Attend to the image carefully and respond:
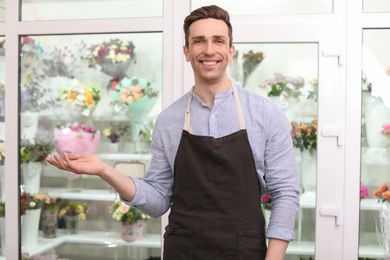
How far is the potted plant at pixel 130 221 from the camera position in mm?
3137

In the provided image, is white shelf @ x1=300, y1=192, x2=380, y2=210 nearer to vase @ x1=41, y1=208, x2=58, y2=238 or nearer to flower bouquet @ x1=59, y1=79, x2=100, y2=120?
flower bouquet @ x1=59, y1=79, x2=100, y2=120

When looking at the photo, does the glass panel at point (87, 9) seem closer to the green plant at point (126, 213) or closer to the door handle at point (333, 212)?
the green plant at point (126, 213)

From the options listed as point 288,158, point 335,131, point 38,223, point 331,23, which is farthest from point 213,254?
point 38,223

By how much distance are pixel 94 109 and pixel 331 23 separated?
152 cm

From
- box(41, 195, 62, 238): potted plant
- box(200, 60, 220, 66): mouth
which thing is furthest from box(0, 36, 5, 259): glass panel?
box(200, 60, 220, 66): mouth

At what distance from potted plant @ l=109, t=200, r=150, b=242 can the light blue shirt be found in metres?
1.42

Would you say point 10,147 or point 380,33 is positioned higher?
point 380,33

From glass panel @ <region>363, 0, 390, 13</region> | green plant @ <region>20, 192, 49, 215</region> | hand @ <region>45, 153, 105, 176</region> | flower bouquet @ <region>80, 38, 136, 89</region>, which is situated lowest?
green plant @ <region>20, 192, 49, 215</region>

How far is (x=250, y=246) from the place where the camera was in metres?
1.58

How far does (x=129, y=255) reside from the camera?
319cm

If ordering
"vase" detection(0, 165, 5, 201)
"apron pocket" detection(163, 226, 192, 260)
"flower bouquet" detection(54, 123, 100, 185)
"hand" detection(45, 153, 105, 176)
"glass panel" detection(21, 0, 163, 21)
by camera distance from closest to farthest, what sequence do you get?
"hand" detection(45, 153, 105, 176) → "apron pocket" detection(163, 226, 192, 260) → "glass panel" detection(21, 0, 163, 21) → "flower bouquet" detection(54, 123, 100, 185) → "vase" detection(0, 165, 5, 201)

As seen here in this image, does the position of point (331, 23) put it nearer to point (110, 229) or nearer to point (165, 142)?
point (165, 142)

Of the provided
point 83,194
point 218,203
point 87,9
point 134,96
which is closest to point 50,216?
point 83,194

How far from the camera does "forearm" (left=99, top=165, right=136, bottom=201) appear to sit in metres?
1.56
